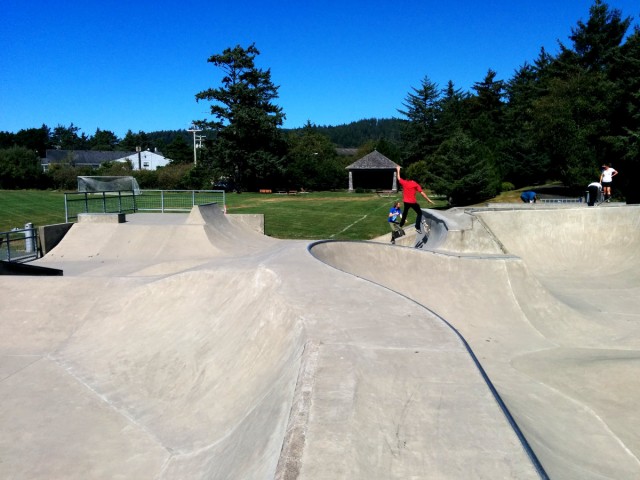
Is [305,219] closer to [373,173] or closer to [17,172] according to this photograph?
[373,173]

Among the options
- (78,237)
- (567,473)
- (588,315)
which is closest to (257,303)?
(567,473)

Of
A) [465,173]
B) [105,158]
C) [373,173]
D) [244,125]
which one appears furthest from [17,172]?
[105,158]

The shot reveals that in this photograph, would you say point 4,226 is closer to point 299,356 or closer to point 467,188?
point 299,356

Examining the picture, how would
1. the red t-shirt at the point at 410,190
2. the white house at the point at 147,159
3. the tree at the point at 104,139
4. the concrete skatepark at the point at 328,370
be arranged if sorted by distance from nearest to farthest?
the concrete skatepark at the point at 328,370
the red t-shirt at the point at 410,190
the white house at the point at 147,159
the tree at the point at 104,139

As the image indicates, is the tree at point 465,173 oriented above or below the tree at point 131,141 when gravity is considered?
below

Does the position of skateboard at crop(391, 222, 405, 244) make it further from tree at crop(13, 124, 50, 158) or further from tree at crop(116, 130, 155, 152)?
tree at crop(116, 130, 155, 152)

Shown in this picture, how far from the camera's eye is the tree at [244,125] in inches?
2112

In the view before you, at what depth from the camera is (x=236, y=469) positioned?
3662 millimetres

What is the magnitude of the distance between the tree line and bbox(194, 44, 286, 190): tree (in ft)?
0.36

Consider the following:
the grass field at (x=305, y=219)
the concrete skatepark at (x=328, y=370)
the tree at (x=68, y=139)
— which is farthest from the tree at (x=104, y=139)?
the concrete skatepark at (x=328, y=370)

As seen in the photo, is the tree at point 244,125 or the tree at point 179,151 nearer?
Answer: the tree at point 244,125

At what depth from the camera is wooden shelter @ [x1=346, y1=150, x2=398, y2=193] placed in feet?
194

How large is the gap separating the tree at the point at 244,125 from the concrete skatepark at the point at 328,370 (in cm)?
4285

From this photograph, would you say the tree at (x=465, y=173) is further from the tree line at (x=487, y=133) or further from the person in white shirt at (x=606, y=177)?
the person in white shirt at (x=606, y=177)
